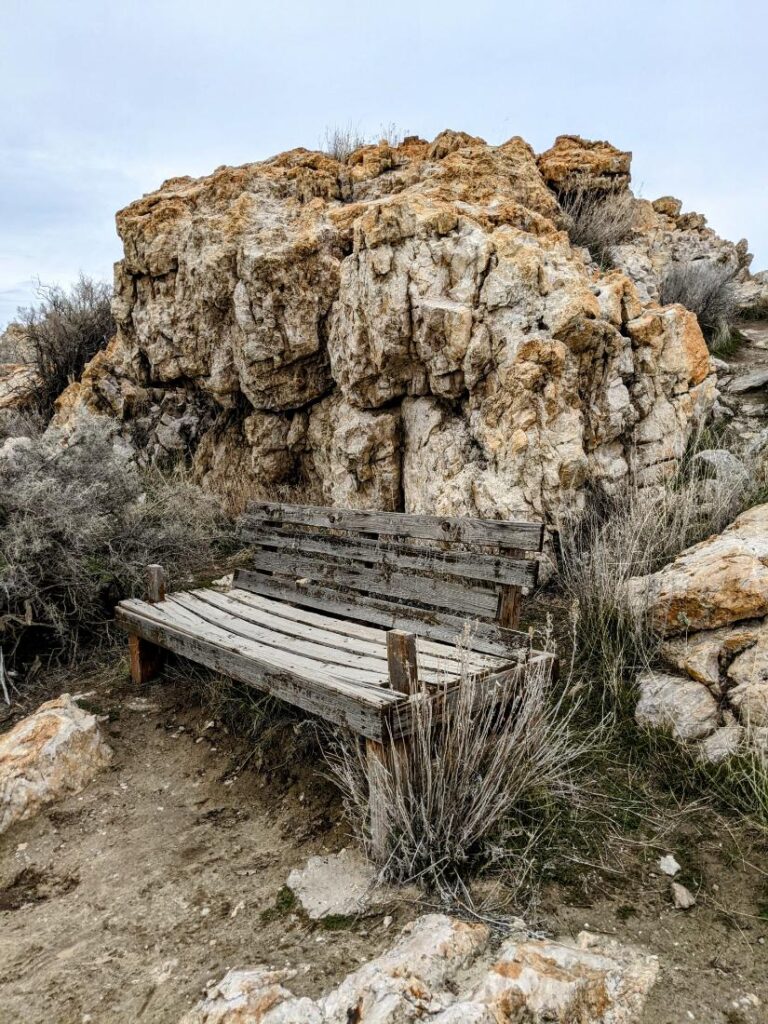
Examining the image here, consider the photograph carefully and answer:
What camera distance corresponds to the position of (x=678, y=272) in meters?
9.27

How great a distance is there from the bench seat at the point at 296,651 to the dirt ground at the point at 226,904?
609mm

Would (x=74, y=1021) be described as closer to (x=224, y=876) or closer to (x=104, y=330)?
(x=224, y=876)

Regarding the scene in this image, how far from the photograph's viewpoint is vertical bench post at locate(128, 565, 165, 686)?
4414mm

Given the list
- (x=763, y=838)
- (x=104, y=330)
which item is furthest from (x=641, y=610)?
(x=104, y=330)

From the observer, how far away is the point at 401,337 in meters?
5.72

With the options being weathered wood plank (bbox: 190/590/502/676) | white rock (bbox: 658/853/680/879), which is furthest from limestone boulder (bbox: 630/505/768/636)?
white rock (bbox: 658/853/680/879)

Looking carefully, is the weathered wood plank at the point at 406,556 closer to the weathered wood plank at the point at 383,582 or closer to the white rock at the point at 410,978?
the weathered wood plank at the point at 383,582

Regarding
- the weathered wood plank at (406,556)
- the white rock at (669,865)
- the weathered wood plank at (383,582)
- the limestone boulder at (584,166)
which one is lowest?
the white rock at (669,865)

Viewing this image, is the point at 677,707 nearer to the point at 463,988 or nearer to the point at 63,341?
the point at 463,988

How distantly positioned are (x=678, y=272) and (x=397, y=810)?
924cm

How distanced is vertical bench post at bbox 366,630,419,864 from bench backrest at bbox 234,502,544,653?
2.67ft

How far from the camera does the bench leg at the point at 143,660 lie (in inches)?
173

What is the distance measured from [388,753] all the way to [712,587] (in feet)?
6.67

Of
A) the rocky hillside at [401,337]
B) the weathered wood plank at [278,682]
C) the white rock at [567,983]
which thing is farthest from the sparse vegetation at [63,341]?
the white rock at [567,983]
